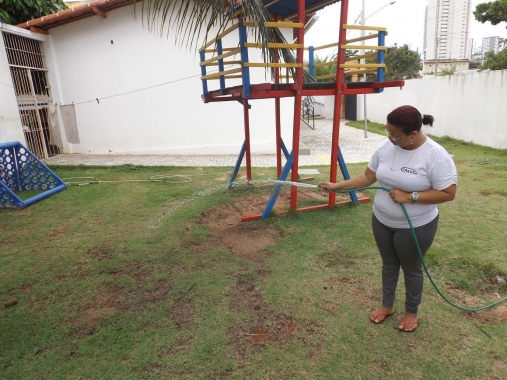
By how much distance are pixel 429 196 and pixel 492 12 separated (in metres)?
18.4

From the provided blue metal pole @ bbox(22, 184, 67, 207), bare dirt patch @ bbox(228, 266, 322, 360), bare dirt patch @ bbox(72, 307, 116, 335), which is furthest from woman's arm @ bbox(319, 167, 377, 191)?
blue metal pole @ bbox(22, 184, 67, 207)

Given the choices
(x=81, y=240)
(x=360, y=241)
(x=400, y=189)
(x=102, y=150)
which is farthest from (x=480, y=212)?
(x=102, y=150)

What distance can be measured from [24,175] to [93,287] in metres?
4.58

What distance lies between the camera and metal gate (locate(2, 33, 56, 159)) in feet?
30.0

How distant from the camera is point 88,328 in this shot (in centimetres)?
275

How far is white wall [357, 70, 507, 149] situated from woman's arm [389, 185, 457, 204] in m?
6.89

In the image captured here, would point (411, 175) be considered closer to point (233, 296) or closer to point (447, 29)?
Result: point (233, 296)

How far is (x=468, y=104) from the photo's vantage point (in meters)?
10.6

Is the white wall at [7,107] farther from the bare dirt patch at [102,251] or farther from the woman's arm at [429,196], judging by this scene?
the woman's arm at [429,196]

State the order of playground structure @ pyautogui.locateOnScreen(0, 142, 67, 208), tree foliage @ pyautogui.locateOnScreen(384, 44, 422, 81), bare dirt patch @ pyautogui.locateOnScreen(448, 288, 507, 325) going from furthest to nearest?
tree foliage @ pyautogui.locateOnScreen(384, 44, 422, 81) < playground structure @ pyautogui.locateOnScreen(0, 142, 67, 208) < bare dirt patch @ pyautogui.locateOnScreen(448, 288, 507, 325)

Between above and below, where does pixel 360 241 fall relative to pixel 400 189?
below

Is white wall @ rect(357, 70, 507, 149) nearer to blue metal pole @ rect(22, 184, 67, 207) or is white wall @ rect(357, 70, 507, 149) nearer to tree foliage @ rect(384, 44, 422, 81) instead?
blue metal pole @ rect(22, 184, 67, 207)

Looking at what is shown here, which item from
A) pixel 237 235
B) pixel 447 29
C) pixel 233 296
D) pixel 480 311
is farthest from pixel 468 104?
pixel 447 29

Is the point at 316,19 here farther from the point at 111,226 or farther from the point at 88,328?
the point at 88,328
